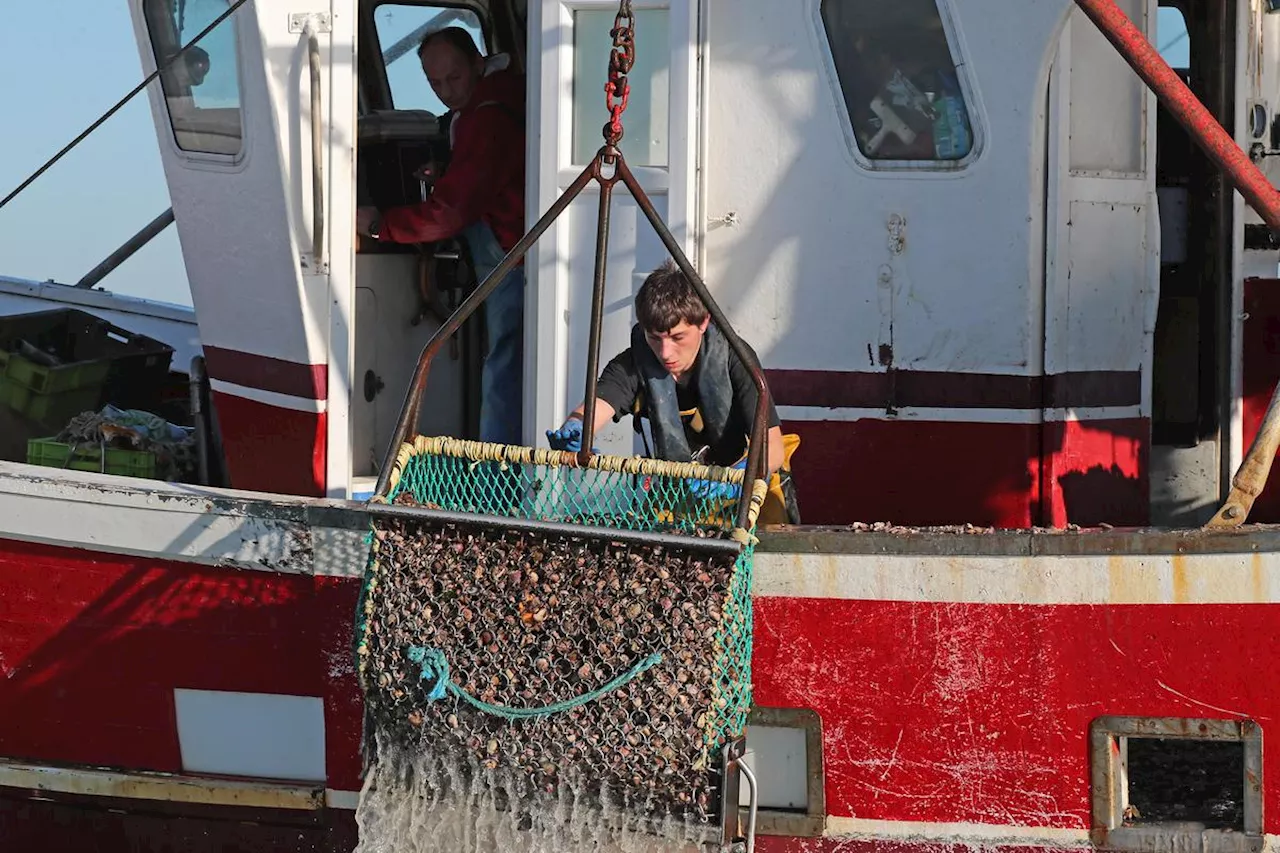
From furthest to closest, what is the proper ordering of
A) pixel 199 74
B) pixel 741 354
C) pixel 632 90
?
1. pixel 199 74
2. pixel 632 90
3. pixel 741 354

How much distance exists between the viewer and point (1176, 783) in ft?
13.3

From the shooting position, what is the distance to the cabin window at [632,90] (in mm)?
4539

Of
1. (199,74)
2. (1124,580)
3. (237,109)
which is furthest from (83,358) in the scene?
(1124,580)

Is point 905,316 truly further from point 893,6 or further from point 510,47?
point 510,47

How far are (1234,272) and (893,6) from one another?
137 cm

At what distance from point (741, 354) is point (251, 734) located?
1.81m

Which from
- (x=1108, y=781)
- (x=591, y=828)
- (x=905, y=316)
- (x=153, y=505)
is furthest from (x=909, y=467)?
(x=153, y=505)

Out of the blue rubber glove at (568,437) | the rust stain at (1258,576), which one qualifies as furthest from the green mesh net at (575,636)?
the rust stain at (1258,576)

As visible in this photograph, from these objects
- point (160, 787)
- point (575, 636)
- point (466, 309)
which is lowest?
point (160, 787)

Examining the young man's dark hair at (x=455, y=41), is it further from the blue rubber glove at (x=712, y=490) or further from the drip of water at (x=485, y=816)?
the drip of water at (x=485, y=816)

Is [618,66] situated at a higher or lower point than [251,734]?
higher

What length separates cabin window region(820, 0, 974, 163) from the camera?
4496 mm

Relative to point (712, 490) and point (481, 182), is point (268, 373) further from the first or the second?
point (712, 490)

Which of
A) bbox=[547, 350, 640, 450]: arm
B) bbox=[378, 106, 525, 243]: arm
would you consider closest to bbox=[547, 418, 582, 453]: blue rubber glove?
bbox=[547, 350, 640, 450]: arm
